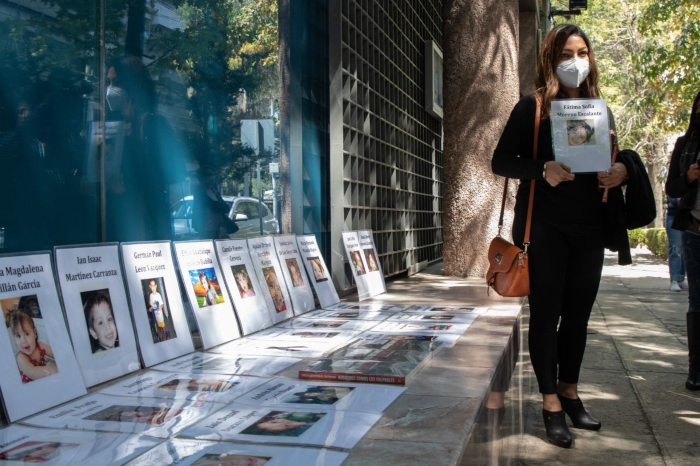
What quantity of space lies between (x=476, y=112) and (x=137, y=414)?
6476 millimetres

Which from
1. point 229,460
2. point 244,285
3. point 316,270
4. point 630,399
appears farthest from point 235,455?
point 316,270

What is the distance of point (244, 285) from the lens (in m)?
4.35

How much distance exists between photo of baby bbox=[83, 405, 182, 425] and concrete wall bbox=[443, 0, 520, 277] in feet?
19.9

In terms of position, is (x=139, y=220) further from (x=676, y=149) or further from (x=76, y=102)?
(x=676, y=149)

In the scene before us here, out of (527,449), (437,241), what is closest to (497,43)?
(437,241)

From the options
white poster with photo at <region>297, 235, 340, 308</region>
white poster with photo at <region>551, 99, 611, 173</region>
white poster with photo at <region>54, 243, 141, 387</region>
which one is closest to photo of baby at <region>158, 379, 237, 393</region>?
white poster with photo at <region>54, 243, 141, 387</region>

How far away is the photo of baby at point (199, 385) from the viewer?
2.98m

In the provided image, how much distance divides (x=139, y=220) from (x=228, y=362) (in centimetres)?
94

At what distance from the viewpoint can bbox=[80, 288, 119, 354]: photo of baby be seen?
121 inches

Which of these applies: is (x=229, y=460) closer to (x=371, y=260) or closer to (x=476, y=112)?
(x=371, y=260)

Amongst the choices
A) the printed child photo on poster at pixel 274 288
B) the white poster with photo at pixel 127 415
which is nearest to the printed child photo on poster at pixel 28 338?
the white poster with photo at pixel 127 415

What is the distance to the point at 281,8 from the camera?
5820 mm

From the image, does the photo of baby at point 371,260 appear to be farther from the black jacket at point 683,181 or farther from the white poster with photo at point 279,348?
the black jacket at point 683,181

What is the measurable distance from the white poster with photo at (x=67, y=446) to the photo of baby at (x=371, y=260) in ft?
13.6
